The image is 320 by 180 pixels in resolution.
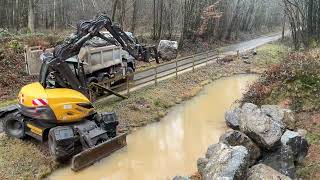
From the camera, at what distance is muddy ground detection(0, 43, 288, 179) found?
10.1m

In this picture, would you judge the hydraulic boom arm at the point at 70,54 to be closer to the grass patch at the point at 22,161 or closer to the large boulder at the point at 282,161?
the grass patch at the point at 22,161

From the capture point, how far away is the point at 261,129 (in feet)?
31.6

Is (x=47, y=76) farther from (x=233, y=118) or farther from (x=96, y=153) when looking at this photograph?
(x=233, y=118)

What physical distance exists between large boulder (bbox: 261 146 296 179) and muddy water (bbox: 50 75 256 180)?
2.34 metres

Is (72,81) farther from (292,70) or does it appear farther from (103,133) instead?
(292,70)

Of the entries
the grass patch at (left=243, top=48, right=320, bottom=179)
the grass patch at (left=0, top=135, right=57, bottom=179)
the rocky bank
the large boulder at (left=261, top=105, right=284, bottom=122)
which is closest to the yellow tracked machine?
the grass patch at (left=0, top=135, right=57, bottom=179)

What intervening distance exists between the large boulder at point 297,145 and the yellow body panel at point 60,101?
5.33 metres

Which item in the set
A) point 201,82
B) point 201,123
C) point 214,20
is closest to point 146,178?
point 201,123

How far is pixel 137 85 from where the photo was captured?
726 inches

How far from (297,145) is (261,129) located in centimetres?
94

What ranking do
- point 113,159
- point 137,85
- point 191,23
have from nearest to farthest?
point 113,159
point 137,85
point 191,23

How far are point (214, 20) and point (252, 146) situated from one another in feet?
95.7

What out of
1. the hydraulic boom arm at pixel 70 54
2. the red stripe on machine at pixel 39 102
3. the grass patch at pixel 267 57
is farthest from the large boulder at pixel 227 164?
the grass patch at pixel 267 57

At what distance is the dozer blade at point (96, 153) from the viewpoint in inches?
404
